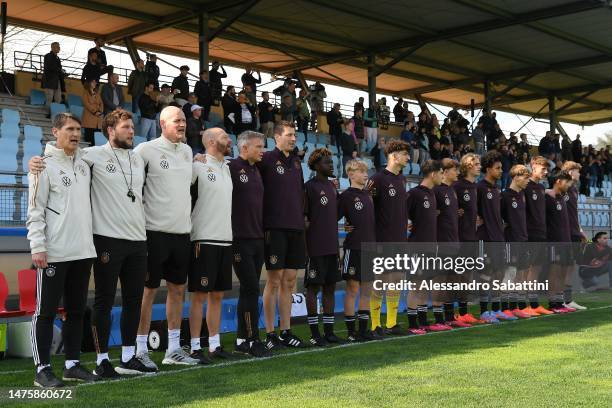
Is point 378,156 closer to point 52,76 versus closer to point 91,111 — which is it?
point 91,111

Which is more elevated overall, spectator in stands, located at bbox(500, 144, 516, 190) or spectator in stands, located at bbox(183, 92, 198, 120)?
spectator in stands, located at bbox(183, 92, 198, 120)

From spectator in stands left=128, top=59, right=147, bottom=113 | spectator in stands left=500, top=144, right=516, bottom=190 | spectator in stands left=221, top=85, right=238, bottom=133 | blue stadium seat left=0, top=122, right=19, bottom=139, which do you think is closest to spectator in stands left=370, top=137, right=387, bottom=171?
spectator in stands left=500, top=144, right=516, bottom=190

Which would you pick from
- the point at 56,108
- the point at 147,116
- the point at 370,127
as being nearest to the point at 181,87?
the point at 147,116

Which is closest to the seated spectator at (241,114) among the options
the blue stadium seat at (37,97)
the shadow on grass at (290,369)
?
the blue stadium seat at (37,97)

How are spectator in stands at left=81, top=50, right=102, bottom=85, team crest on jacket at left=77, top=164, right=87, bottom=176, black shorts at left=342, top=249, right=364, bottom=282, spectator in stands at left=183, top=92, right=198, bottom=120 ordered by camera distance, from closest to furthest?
team crest on jacket at left=77, top=164, right=87, bottom=176 < black shorts at left=342, top=249, right=364, bottom=282 < spectator in stands at left=81, top=50, right=102, bottom=85 < spectator in stands at left=183, top=92, right=198, bottom=120

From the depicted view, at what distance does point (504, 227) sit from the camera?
464 inches

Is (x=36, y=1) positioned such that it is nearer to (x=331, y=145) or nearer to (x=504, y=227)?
(x=331, y=145)

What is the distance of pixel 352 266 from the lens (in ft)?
29.9

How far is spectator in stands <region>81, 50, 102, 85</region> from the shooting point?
16562mm

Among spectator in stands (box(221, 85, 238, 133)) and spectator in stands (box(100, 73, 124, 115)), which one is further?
spectator in stands (box(221, 85, 238, 133))

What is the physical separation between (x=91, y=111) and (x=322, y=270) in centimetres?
877

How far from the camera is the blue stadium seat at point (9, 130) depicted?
14852 millimetres

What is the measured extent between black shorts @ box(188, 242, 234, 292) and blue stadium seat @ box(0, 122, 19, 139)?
28.3 ft

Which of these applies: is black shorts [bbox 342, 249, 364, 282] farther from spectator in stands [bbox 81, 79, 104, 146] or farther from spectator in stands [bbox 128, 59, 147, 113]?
spectator in stands [bbox 128, 59, 147, 113]
